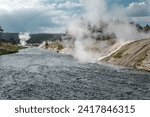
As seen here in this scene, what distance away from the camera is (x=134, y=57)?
114 meters

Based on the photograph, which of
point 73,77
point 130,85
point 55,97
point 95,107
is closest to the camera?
point 95,107

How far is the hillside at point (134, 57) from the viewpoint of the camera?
104812 mm

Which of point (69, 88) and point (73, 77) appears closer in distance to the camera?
point (69, 88)

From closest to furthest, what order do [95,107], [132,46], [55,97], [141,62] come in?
[95,107] → [55,97] → [141,62] → [132,46]

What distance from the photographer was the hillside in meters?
105

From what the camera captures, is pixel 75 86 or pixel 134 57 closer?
pixel 75 86

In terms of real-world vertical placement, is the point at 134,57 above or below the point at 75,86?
above

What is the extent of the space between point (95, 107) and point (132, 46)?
95.1 metres

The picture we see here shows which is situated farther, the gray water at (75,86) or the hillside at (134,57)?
the hillside at (134,57)

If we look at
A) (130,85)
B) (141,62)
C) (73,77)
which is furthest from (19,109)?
(141,62)

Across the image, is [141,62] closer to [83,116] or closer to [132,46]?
[132,46]

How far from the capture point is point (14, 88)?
6306cm

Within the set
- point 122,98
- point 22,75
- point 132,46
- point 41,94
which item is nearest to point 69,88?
point 41,94

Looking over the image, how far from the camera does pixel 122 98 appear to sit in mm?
54625
